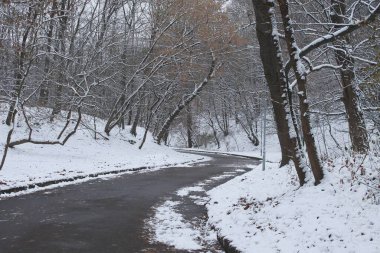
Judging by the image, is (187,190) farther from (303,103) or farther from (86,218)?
(303,103)

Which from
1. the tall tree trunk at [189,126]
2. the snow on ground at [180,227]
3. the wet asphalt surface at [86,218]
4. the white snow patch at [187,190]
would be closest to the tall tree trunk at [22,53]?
the wet asphalt surface at [86,218]

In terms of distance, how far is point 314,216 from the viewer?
284 inches

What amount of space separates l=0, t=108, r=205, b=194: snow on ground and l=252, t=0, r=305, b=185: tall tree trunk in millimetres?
8416

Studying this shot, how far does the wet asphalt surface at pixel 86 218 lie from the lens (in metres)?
7.17

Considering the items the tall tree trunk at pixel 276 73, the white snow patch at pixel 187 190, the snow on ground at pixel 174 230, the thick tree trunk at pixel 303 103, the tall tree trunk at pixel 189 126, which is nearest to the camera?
the snow on ground at pixel 174 230

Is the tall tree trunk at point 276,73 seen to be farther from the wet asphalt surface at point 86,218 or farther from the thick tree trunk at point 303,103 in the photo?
the wet asphalt surface at point 86,218

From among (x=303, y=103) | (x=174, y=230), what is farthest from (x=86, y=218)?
(x=303, y=103)

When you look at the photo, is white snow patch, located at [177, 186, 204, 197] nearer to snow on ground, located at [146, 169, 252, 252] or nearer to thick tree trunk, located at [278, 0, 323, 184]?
snow on ground, located at [146, 169, 252, 252]

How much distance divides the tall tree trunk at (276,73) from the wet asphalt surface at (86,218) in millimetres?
2742

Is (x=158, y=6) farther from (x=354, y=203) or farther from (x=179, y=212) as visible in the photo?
(x=354, y=203)

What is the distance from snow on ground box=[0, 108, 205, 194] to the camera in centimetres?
1583

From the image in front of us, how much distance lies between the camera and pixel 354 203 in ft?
23.6

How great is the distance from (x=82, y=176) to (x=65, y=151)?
8.84 metres

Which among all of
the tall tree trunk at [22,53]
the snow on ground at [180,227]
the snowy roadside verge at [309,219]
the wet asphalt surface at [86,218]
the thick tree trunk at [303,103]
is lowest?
the snow on ground at [180,227]
